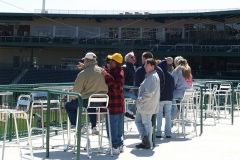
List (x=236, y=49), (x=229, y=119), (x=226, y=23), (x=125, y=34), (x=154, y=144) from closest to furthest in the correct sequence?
(x=154, y=144) → (x=229, y=119) → (x=236, y=49) → (x=226, y=23) → (x=125, y=34)

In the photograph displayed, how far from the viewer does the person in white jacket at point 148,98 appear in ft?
32.1

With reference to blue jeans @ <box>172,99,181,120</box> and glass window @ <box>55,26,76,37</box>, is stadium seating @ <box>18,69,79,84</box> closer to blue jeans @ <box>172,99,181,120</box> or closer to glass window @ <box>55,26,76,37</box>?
glass window @ <box>55,26,76,37</box>

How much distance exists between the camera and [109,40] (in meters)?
55.6

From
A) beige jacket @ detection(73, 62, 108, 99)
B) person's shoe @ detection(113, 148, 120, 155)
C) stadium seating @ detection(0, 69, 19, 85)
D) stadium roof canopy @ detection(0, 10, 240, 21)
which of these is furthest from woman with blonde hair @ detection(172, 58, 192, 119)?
stadium seating @ detection(0, 69, 19, 85)

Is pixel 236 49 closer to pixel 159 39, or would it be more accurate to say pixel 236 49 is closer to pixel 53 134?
pixel 159 39

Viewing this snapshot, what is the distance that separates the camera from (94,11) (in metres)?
59.8

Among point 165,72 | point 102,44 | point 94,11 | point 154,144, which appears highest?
point 94,11

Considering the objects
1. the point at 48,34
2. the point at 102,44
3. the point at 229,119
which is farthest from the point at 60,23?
the point at 229,119

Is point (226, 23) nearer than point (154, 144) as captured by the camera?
No

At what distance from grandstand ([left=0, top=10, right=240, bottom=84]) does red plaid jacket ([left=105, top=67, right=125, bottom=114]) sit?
4000cm

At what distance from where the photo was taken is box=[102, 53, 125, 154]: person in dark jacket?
927 centimetres

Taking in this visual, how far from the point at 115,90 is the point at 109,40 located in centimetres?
4652

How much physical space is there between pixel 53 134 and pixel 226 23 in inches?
1782

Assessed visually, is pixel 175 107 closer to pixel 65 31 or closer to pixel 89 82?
pixel 89 82
